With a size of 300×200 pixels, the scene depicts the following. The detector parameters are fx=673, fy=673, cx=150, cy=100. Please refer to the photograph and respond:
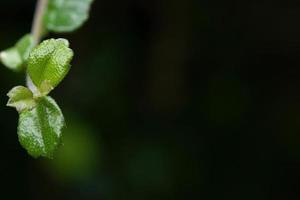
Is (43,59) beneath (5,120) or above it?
above

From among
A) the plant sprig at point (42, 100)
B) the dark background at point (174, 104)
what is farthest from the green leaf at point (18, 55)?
the dark background at point (174, 104)

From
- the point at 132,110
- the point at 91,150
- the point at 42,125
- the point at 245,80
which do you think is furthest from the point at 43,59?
the point at 245,80

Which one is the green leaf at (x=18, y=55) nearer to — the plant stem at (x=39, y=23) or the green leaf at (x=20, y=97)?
the plant stem at (x=39, y=23)

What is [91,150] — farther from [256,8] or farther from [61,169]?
[256,8]

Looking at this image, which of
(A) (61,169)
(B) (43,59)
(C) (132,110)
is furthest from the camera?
(C) (132,110)

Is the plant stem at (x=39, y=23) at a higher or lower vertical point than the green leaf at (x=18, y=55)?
higher

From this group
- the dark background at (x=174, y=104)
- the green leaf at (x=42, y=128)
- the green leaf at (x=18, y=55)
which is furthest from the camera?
the dark background at (x=174, y=104)
